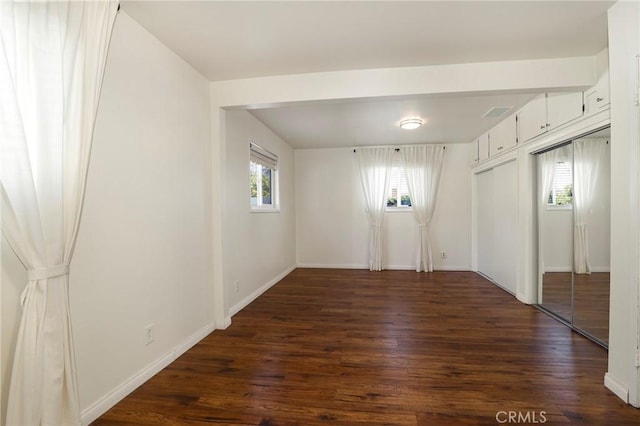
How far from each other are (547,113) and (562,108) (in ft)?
0.75

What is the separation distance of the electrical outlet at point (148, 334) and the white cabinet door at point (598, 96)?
13.0 feet

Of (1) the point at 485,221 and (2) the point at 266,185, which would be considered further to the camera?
(1) the point at 485,221

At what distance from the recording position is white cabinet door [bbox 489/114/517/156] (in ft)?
12.1

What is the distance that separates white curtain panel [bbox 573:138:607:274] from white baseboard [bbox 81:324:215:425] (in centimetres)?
378

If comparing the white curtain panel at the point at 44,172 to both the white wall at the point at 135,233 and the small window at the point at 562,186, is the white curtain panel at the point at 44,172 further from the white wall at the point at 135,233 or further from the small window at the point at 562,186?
the small window at the point at 562,186

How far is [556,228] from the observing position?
3021 millimetres

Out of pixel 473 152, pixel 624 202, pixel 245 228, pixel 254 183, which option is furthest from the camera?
pixel 473 152

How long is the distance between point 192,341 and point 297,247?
3.64 metres

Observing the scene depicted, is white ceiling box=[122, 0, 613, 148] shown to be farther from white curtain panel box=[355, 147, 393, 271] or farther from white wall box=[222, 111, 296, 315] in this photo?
white curtain panel box=[355, 147, 393, 271]

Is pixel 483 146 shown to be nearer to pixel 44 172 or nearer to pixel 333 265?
pixel 333 265

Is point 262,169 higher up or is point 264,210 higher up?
point 262,169

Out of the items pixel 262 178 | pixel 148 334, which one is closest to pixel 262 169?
pixel 262 178

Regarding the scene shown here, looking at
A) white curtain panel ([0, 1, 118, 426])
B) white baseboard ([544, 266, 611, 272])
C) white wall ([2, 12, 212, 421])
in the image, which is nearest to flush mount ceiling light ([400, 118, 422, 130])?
white baseboard ([544, 266, 611, 272])

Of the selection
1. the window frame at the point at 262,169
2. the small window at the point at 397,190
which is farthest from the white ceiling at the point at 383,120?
the small window at the point at 397,190
